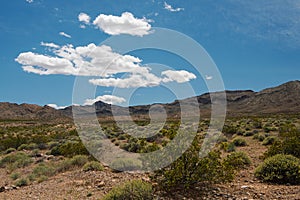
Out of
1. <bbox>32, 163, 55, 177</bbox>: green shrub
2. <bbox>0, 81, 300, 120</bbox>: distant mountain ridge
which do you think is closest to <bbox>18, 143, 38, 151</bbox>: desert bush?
<bbox>32, 163, 55, 177</bbox>: green shrub

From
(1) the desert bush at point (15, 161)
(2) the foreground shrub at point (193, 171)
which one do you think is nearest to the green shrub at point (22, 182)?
(1) the desert bush at point (15, 161)

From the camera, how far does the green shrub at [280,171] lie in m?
9.05

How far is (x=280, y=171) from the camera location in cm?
941

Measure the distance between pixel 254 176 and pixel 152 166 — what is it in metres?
3.58

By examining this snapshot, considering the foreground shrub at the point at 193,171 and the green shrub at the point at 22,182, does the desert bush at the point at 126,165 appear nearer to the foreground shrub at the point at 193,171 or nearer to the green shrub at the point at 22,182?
the foreground shrub at the point at 193,171

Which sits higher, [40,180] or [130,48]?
[130,48]

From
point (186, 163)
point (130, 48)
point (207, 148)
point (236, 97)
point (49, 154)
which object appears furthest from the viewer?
point (236, 97)

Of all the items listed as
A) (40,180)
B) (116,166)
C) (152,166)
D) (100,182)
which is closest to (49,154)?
(40,180)

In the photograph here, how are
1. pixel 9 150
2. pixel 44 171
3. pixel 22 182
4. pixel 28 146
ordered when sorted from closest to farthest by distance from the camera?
pixel 22 182
pixel 44 171
pixel 9 150
pixel 28 146

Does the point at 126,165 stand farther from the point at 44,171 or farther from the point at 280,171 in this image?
the point at 280,171

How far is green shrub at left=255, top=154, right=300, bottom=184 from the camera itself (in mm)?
9055

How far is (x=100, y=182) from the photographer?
9.78 m

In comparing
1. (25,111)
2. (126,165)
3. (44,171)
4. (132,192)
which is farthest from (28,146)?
(25,111)

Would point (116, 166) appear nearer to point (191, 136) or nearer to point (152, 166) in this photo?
point (152, 166)
